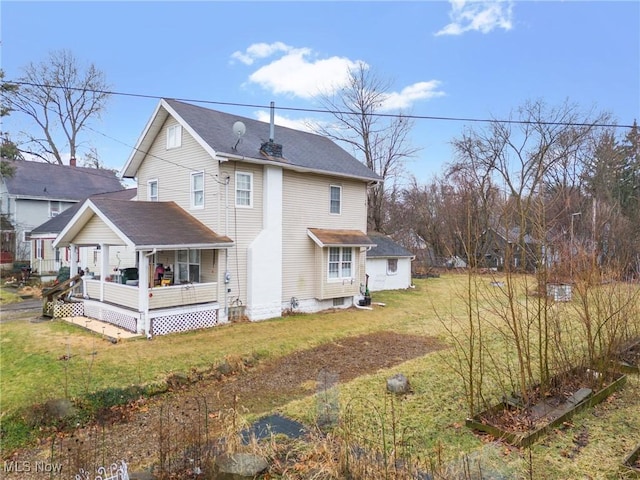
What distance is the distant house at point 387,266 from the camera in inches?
855

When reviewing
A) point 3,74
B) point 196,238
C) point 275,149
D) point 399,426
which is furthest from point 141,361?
point 3,74

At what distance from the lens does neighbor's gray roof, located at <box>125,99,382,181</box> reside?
1304 centimetres

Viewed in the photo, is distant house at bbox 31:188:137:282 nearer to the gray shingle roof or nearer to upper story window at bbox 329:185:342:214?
the gray shingle roof

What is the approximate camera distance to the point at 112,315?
11945 millimetres

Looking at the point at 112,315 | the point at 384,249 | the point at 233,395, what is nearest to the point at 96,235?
the point at 112,315

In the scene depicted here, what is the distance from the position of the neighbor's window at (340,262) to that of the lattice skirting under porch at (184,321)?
201 inches

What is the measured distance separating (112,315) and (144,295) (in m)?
1.98

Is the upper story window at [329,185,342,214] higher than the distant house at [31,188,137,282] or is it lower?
higher

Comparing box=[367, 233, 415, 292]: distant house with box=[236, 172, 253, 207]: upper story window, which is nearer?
box=[236, 172, 253, 207]: upper story window

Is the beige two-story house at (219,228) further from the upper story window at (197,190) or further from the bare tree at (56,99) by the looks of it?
the bare tree at (56,99)

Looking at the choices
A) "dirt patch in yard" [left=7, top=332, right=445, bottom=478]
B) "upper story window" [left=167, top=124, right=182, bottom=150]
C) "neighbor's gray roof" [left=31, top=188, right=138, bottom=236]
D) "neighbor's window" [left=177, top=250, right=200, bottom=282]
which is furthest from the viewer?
"neighbor's gray roof" [left=31, top=188, right=138, bottom=236]

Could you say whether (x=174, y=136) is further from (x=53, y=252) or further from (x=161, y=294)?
(x=53, y=252)

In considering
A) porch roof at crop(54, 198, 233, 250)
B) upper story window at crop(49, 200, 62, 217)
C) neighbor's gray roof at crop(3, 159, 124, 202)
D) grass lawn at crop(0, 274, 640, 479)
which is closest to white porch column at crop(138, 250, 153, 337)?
porch roof at crop(54, 198, 233, 250)

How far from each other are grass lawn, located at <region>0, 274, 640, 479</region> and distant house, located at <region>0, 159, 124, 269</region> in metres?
17.4
